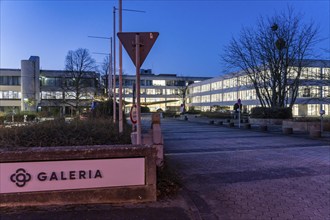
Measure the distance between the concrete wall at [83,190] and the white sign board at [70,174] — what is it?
0.22 ft

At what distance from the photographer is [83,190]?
5387mm

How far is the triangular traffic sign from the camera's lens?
6035 millimetres

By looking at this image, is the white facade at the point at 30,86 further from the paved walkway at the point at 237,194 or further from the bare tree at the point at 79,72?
the paved walkway at the point at 237,194

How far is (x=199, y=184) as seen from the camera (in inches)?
291

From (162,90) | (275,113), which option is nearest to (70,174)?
(275,113)

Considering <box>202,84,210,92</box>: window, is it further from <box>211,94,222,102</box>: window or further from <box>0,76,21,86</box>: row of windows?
<box>0,76,21,86</box>: row of windows

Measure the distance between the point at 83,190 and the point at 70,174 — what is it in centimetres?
35

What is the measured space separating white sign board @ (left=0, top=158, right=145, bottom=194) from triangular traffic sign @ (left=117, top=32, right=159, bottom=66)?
2077mm

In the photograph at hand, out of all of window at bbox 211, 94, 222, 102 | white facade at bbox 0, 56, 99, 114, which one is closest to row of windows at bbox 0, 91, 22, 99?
white facade at bbox 0, 56, 99, 114

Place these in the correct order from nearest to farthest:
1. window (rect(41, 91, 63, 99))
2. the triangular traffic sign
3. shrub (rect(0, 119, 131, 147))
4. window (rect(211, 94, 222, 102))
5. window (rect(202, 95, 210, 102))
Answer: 1. the triangular traffic sign
2. shrub (rect(0, 119, 131, 147))
3. window (rect(41, 91, 63, 99))
4. window (rect(211, 94, 222, 102))
5. window (rect(202, 95, 210, 102))

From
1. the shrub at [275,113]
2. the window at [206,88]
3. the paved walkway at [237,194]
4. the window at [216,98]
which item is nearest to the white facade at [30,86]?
the window at [216,98]

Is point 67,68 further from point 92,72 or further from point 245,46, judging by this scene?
point 245,46

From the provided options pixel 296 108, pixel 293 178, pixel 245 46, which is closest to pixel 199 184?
pixel 293 178

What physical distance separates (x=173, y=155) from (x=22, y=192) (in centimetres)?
712
